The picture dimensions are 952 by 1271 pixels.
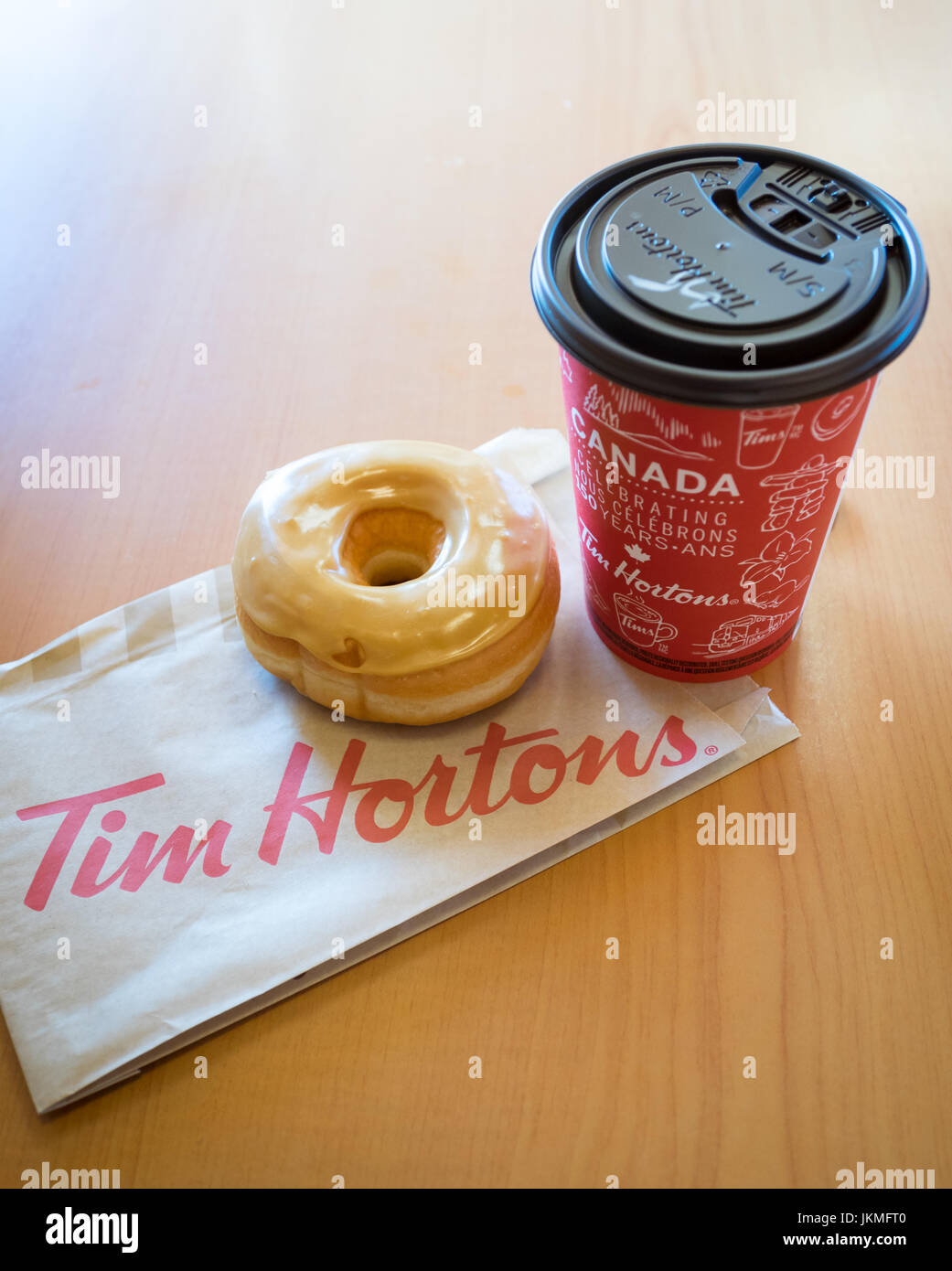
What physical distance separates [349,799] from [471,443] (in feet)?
1.34

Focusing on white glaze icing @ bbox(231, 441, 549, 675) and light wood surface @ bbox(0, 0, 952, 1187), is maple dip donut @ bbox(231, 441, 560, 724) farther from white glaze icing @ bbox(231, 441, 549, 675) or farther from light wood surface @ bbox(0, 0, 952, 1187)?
light wood surface @ bbox(0, 0, 952, 1187)

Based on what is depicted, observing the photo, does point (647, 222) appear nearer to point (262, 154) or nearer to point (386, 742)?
point (386, 742)

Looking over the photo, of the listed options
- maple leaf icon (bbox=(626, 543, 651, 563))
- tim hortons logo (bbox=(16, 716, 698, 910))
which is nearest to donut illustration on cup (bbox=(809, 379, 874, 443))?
maple leaf icon (bbox=(626, 543, 651, 563))

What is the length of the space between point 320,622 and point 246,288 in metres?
0.61

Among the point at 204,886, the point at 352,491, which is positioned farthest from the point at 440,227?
the point at 204,886

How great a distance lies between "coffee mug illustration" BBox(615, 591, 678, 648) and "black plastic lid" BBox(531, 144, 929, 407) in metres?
0.22

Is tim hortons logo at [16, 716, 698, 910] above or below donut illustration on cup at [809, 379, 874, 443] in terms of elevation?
below

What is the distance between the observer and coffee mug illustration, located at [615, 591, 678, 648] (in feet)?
2.54

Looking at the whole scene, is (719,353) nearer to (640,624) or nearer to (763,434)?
(763,434)

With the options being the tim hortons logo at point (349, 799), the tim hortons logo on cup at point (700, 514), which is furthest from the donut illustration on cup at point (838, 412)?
the tim hortons logo at point (349, 799)

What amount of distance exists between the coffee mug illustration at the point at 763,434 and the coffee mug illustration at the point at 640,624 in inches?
6.7

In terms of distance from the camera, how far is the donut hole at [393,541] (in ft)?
2.61

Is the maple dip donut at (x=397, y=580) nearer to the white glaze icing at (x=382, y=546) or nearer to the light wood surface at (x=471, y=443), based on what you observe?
the white glaze icing at (x=382, y=546)

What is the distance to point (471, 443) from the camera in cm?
99
